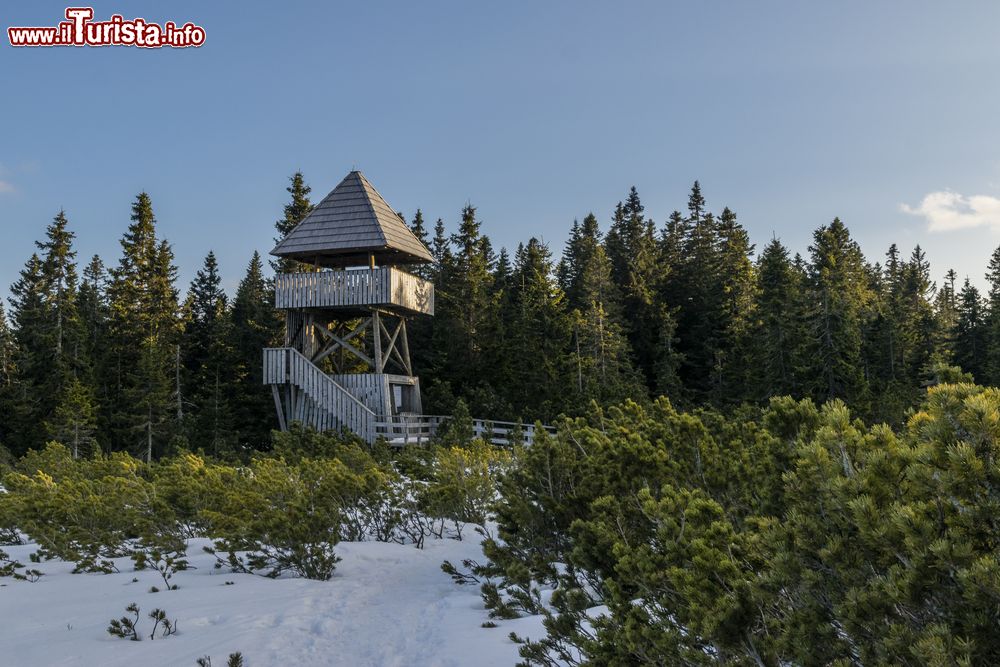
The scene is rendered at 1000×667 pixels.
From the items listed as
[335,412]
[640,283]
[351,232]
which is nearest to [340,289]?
[351,232]

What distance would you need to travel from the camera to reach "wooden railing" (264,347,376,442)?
23312mm

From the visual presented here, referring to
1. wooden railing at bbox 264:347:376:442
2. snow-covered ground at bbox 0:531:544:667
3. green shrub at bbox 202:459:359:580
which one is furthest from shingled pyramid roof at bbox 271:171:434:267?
snow-covered ground at bbox 0:531:544:667

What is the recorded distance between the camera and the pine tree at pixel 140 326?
3609 cm

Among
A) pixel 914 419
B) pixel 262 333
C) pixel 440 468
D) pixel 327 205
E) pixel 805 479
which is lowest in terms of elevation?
pixel 440 468

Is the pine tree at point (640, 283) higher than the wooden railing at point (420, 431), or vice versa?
the pine tree at point (640, 283)

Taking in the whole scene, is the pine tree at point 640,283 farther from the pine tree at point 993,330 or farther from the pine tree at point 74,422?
the pine tree at point 74,422

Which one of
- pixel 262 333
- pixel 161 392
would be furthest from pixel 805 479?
pixel 262 333

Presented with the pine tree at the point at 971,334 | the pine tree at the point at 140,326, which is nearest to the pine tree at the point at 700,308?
the pine tree at the point at 971,334

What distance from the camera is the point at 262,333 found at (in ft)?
130

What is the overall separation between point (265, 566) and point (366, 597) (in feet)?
7.26

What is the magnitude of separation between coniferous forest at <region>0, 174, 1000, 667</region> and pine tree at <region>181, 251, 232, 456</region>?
20cm

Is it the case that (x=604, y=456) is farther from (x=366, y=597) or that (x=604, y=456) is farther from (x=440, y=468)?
(x=440, y=468)

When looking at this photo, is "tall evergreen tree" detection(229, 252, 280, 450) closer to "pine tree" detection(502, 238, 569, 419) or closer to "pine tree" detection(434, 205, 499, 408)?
"pine tree" detection(434, 205, 499, 408)

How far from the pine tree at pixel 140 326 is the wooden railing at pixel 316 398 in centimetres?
1331
